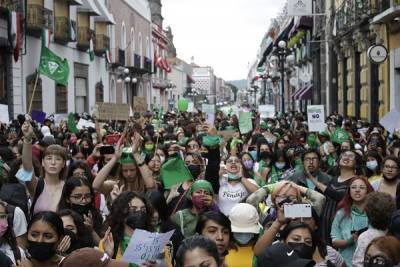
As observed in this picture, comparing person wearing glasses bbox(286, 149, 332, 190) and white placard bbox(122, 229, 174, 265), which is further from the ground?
person wearing glasses bbox(286, 149, 332, 190)

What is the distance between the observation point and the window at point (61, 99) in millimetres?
29559

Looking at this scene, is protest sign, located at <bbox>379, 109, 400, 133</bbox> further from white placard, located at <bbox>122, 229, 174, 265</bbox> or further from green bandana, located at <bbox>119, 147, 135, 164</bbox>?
white placard, located at <bbox>122, 229, 174, 265</bbox>

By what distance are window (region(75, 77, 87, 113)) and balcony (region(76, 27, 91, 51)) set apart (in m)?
1.45

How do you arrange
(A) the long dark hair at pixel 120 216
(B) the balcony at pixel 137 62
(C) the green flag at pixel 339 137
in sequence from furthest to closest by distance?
(B) the balcony at pixel 137 62, (C) the green flag at pixel 339 137, (A) the long dark hair at pixel 120 216

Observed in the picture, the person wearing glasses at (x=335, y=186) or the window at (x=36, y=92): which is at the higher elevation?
the window at (x=36, y=92)

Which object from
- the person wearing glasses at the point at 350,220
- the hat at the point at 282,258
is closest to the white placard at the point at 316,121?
the person wearing glasses at the point at 350,220

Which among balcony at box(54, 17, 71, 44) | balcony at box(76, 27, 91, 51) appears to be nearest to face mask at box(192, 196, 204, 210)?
balcony at box(54, 17, 71, 44)

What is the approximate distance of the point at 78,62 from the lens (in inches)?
1278

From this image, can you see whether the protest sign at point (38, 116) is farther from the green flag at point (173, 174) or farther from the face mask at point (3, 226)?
the face mask at point (3, 226)

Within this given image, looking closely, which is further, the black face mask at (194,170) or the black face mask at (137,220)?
the black face mask at (194,170)

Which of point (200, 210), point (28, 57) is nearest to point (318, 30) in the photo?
point (28, 57)

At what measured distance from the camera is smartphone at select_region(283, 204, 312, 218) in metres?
5.11

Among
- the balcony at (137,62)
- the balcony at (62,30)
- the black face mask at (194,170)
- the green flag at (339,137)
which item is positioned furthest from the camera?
the balcony at (137,62)

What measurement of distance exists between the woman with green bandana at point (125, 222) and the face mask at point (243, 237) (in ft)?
1.89
